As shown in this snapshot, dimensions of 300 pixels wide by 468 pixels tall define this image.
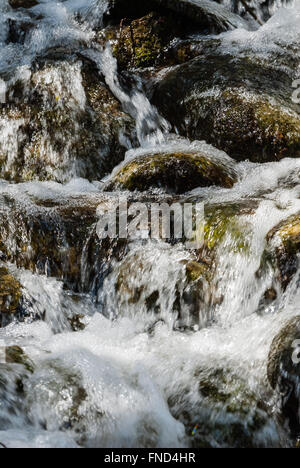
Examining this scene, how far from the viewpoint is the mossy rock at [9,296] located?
4.26m

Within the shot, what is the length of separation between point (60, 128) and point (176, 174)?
2.11 metres

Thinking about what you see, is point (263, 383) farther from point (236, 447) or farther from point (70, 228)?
point (70, 228)

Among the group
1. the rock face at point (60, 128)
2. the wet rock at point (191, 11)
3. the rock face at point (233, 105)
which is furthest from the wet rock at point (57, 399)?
the wet rock at point (191, 11)

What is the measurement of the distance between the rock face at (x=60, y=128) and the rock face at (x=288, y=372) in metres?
3.92

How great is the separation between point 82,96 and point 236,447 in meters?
5.53

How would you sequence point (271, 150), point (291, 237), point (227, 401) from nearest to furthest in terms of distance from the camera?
point (227, 401)
point (291, 237)
point (271, 150)

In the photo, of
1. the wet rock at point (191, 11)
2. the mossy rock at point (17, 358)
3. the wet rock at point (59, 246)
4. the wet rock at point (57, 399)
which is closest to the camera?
the wet rock at point (57, 399)

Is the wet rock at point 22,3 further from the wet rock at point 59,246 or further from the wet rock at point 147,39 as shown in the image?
the wet rock at point 59,246

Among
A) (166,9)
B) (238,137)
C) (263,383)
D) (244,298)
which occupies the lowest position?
(263,383)

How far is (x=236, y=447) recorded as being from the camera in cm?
299

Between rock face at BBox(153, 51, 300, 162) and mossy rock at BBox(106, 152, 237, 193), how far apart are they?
90 cm

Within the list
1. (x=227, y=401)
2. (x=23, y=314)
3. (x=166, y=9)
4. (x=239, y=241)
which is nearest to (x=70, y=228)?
(x=23, y=314)

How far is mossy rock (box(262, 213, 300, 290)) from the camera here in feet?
13.2

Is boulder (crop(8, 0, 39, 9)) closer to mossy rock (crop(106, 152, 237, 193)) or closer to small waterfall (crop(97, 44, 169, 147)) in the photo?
small waterfall (crop(97, 44, 169, 147))
